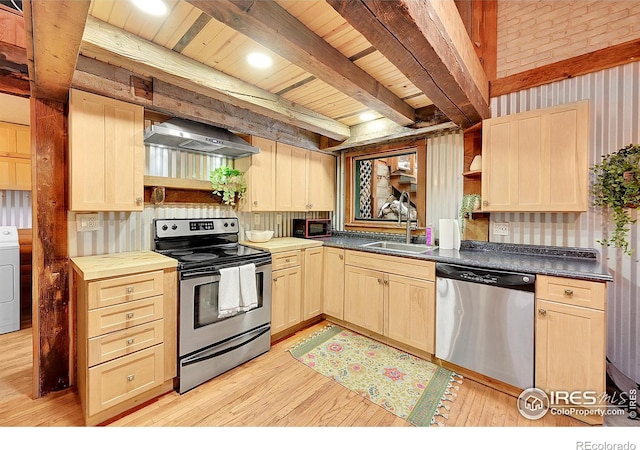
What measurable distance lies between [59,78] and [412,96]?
2.45 metres

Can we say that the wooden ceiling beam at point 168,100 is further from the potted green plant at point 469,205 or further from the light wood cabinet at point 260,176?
the potted green plant at point 469,205

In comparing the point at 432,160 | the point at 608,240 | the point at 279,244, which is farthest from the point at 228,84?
the point at 608,240

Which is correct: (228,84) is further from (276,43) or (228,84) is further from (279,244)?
(279,244)

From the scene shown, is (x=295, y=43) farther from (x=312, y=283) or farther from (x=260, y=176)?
(x=312, y=283)

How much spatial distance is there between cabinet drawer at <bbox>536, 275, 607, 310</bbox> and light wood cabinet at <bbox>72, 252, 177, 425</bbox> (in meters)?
2.45

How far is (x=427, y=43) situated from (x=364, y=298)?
2120mm

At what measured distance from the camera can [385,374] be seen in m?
2.14

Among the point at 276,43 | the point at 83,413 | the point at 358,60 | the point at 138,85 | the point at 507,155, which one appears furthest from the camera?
the point at 507,155

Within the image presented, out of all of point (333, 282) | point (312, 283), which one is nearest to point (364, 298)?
point (333, 282)

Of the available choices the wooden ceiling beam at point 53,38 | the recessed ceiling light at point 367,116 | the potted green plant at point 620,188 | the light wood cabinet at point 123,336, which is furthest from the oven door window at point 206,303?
the potted green plant at point 620,188

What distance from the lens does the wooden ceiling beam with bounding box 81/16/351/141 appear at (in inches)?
59.0

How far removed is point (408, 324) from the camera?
94.1 inches

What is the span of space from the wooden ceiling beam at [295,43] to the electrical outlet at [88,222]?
1.72 metres

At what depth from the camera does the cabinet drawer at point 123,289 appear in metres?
1.57
